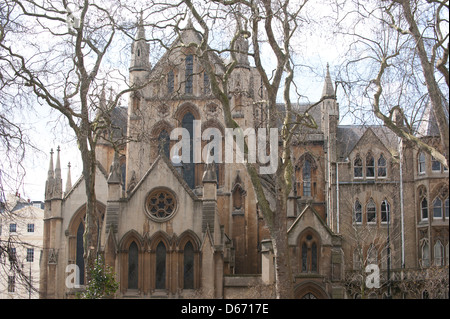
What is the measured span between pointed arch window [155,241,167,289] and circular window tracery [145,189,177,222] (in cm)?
143

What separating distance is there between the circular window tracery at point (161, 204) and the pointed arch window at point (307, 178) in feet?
43.9

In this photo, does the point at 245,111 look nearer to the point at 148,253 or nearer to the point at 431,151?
the point at 148,253

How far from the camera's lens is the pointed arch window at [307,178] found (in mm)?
44906

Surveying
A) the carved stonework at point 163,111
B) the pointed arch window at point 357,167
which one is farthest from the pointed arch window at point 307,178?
the carved stonework at point 163,111

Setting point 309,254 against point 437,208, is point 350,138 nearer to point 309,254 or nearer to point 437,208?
point 437,208

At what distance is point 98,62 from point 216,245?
1197 cm

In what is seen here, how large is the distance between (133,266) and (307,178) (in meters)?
15.8

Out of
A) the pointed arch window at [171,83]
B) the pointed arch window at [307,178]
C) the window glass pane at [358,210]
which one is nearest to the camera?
the pointed arch window at [171,83]

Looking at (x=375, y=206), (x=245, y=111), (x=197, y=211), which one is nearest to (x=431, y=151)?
(x=197, y=211)

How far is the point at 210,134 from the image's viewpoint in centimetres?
3934

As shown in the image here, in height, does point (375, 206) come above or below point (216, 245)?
above

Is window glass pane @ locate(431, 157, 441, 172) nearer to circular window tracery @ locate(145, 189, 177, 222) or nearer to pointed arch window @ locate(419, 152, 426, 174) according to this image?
pointed arch window @ locate(419, 152, 426, 174)

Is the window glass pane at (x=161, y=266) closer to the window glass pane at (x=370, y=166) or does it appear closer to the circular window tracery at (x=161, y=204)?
the circular window tracery at (x=161, y=204)

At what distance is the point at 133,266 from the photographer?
3341 centimetres
